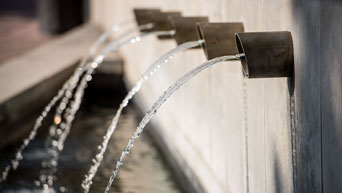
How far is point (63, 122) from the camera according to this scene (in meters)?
8.38

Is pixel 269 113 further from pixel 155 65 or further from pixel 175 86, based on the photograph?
pixel 155 65

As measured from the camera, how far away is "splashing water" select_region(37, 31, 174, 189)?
5418 millimetres

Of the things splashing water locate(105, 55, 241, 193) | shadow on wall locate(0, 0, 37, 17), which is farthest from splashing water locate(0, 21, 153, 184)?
shadow on wall locate(0, 0, 37, 17)

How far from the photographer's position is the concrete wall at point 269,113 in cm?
229

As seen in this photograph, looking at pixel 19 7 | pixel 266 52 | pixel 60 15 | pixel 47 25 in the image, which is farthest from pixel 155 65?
pixel 19 7

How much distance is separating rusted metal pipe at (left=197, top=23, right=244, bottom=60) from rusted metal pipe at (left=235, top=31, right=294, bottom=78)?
2.20ft

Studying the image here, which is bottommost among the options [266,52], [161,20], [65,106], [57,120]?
[65,106]

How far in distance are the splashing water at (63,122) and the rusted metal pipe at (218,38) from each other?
4.14ft

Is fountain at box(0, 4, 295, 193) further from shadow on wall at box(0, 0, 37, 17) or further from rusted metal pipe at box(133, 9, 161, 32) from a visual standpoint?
shadow on wall at box(0, 0, 37, 17)

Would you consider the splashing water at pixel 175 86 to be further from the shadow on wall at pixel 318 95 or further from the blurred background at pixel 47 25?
the blurred background at pixel 47 25

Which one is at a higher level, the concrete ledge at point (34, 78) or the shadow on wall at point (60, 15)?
the concrete ledge at point (34, 78)

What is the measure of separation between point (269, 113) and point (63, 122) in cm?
564

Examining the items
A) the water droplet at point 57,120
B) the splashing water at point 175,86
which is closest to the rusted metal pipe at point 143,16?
the splashing water at point 175,86

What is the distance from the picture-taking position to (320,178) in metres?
2.41
